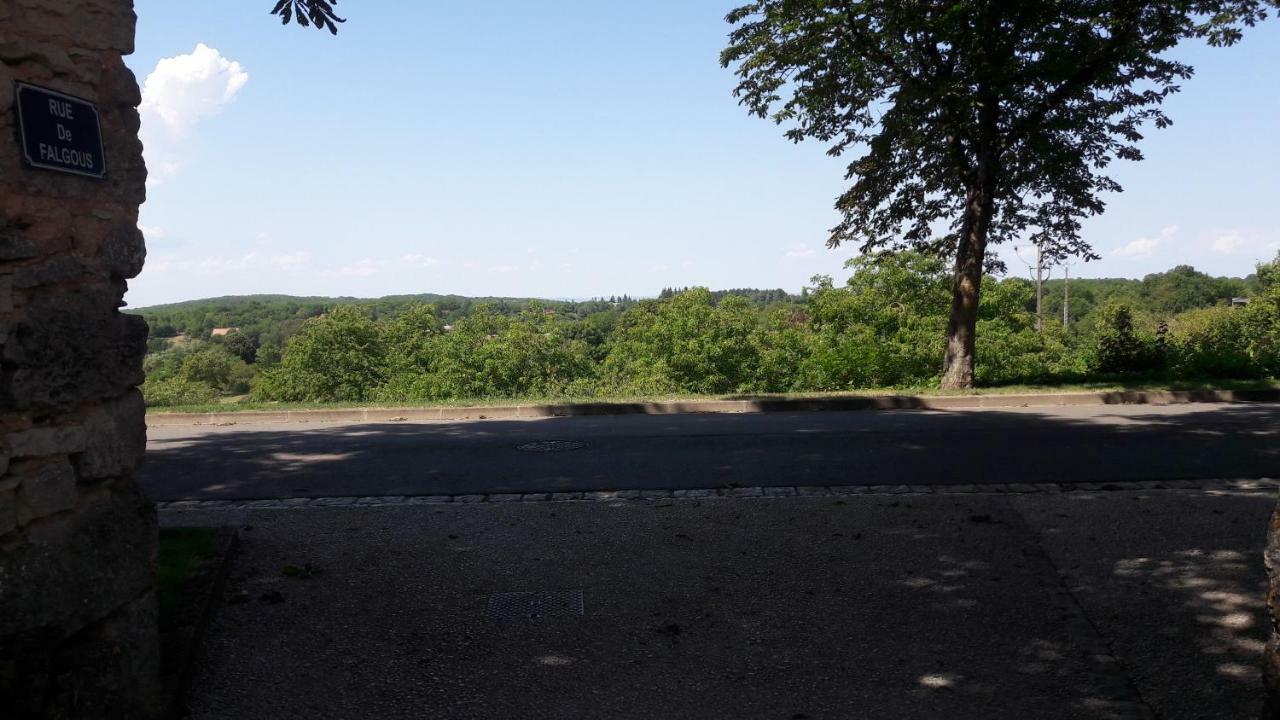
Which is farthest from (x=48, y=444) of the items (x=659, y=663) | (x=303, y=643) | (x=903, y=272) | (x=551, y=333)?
(x=551, y=333)

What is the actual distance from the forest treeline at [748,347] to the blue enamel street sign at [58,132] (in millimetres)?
13234

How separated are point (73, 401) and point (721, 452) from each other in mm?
6939

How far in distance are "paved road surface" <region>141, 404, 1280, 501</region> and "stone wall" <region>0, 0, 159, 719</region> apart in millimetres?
4267

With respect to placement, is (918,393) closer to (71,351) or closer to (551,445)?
(551,445)

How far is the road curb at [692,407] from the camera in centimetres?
1359

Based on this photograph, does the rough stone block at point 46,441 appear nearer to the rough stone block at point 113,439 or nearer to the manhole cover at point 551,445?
the rough stone block at point 113,439

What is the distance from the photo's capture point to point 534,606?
16.2 ft

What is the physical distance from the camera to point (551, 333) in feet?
145

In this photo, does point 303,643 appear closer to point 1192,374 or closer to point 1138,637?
point 1138,637

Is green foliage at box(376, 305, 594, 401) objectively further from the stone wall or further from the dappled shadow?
the stone wall

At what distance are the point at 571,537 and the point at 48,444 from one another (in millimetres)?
3621

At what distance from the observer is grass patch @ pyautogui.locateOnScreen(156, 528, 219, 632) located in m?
4.26

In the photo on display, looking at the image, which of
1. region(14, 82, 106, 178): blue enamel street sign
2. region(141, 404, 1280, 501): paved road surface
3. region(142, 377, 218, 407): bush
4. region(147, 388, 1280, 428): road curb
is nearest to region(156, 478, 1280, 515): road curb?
region(141, 404, 1280, 501): paved road surface

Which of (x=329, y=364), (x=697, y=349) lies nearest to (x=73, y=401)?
(x=697, y=349)
